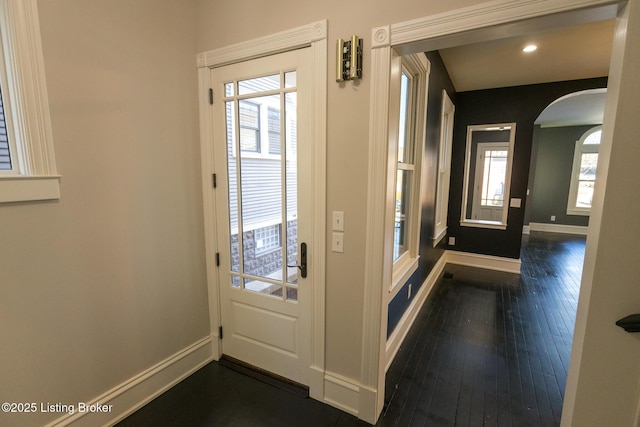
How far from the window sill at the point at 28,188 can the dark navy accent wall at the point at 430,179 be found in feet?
7.70

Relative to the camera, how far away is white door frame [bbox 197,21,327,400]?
1635mm

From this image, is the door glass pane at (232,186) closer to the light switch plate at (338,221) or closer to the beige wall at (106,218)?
the beige wall at (106,218)

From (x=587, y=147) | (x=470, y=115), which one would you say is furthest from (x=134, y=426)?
(x=587, y=147)

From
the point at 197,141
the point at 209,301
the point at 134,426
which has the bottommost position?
the point at 134,426

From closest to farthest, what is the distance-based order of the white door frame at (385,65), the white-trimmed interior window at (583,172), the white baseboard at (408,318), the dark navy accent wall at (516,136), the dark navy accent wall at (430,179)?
the white door frame at (385,65) → the white baseboard at (408,318) → the dark navy accent wall at (430,179) → the dark navy accent wall at (516,136) → the white-trimmed interior window at (583,172)

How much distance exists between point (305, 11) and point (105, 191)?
60.9 inches

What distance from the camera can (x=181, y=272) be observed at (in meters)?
2.07

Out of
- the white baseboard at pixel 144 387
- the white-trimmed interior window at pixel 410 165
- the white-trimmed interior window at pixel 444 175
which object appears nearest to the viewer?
the white baseboard at pixel 144 387

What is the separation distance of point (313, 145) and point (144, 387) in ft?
6.29

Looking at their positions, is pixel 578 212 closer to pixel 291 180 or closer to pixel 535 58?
pixel 535 58

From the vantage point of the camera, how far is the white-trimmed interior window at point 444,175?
3.91 metres

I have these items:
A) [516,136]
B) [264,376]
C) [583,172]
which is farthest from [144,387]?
[583,172]

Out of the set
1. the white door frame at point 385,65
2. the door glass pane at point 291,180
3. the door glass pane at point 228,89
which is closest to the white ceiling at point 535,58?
the white door frame at point 385,65

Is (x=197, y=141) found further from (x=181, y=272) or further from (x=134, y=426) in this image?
(x=134, y=426)
